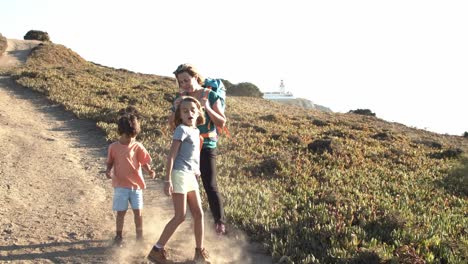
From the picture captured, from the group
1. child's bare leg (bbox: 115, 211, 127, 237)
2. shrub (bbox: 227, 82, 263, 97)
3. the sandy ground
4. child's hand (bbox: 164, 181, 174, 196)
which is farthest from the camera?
shrub (bbox: 227, 82, 263, 97)

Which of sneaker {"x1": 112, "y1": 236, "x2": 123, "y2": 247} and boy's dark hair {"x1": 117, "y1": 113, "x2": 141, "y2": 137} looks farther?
sneaker {"x1": 112, "y1": 236, "x2": 123, "y2": 247}

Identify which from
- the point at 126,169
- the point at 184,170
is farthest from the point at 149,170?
the point at 184,170

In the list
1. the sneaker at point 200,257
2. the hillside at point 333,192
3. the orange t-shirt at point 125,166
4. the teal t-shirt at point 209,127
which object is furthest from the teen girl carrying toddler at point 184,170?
the hillside at point 333,192

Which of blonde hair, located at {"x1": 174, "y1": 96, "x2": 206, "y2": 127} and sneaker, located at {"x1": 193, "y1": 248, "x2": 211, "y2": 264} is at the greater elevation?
blonde hair, located at {"x1": 174, "y1": 96, "x2": 206, "y2": 127}

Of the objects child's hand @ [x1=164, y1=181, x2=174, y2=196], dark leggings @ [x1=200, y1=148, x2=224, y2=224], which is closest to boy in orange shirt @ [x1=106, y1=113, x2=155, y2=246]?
dark leggings @ [x1=200, y1=148, x2=224, y2=224]

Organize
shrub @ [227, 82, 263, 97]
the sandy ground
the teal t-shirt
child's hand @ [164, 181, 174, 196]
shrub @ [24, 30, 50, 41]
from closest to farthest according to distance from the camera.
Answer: child's hand @ [164, 181, 174, 196], the teal t-shirt, the sandy ground, shrub @ [227, 82, 263, 97], shrub @ [24, 30, 50, 41]

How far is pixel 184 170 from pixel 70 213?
295 cm

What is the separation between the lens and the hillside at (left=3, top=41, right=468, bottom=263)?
5.83 metres

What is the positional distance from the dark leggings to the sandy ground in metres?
0.59

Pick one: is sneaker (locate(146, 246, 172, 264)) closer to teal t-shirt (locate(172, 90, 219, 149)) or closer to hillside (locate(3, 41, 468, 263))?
teal t-shirt (locate(172, 90, 219, 149))

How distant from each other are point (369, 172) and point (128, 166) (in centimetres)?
793

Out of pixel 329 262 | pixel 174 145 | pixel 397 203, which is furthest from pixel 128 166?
pixel 397 203

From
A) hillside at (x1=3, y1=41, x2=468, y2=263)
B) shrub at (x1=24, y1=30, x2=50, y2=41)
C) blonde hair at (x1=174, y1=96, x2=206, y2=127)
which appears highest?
shrub at (x1=24, y1=30, x2=50, y2=41)

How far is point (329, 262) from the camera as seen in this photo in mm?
5434
